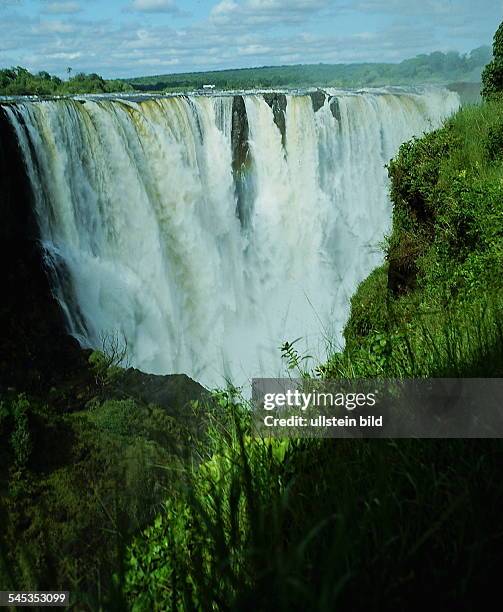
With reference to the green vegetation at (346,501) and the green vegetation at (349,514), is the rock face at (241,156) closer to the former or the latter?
the green vegetation at (346,501)

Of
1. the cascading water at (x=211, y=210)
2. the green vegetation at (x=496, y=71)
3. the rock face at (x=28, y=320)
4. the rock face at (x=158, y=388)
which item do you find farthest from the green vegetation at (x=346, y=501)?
the cascading water at (x=211, y=210)

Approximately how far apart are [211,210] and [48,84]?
4.89m

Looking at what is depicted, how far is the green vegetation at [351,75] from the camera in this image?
68.2 ft

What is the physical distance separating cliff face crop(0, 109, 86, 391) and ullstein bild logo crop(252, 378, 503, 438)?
10.5 m

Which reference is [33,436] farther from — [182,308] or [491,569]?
[491,569]

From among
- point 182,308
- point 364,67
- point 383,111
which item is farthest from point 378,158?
point 364,67

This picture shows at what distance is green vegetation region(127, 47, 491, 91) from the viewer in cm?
2078

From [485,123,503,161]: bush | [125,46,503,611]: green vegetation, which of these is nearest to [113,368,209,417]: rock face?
[485,123,503,161]: bush

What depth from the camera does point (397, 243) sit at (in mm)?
9094

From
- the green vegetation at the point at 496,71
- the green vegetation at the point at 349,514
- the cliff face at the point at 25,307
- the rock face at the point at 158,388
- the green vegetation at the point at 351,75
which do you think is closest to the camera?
the green vegetation at the point at 349,514

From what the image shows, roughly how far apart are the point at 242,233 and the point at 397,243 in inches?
345

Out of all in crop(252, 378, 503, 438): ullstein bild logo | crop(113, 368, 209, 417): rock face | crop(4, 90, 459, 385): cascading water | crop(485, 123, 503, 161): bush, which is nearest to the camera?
crop(252, 378, 503, 438): ullstein bild logo

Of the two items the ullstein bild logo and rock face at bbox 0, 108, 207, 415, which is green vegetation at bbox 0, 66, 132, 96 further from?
the ullstein bild logo

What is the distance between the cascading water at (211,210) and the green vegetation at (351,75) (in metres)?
3.13
